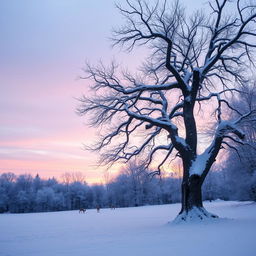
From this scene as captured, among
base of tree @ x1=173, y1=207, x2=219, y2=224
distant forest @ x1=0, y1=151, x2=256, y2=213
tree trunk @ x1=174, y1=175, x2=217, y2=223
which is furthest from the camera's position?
distant forest @ x1=0, y1=151, x2=256, y2=213

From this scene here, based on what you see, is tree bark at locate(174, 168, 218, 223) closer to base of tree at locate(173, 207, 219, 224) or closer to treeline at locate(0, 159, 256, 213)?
base of tree at locate(173, 207, 219, 224)

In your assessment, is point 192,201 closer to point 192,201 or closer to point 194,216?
point 192,201

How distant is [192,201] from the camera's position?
1519 cm

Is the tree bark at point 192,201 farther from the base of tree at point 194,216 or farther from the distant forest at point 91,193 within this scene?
the distant forest at point 91,193

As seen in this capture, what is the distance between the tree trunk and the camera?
48.4 ft

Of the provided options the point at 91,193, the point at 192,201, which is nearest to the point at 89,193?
the point at 91,193

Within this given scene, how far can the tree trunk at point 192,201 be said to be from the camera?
1475 centimetres

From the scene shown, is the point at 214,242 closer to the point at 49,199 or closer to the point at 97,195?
the point at 49,199

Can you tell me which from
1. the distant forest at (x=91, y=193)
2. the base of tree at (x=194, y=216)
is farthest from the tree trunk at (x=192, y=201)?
the distant forest at (x=91, y=193)

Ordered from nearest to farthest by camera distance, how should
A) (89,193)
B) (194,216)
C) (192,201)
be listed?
(194,216)
(192,201)
(89,193)

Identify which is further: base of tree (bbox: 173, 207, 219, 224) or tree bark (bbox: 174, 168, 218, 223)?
tree bark (bbox: 174, 168, 218, 223)

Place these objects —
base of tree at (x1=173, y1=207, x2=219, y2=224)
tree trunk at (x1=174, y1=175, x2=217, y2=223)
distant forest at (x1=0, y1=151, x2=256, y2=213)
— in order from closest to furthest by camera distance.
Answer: base of tree at (x1=173, y1=207, x2=219, y2=224) < tree trunk at (x1=174, y1=175, x2=217, y2=223) < distant forest at (x1=0, y1=151, x2=256, y2=213)

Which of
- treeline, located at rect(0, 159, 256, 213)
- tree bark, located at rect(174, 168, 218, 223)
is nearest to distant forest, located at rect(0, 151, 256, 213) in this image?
treeline, located at rect(0, 159, 256, 213)

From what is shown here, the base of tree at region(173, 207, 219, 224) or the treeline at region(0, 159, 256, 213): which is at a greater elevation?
the treeline at region(0, 159, 256, 213)
